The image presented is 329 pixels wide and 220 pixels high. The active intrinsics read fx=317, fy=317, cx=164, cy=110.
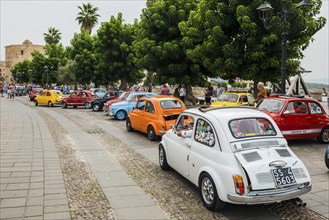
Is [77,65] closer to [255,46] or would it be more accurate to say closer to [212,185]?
[255,46]

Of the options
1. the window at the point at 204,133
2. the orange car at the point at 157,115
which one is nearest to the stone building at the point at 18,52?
the orange car at the point at 157,115

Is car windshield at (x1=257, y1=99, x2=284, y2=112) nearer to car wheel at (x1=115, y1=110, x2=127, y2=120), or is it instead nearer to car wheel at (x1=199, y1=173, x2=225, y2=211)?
car wheel at (x1=199, y1=173, x2=225, y2=211)

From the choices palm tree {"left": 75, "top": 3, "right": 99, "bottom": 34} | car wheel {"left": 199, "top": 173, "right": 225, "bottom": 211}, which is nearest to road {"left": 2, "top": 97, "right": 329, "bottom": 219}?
car wheel {"left": 199, "top": 173, "right": 225, "bottom": 211}

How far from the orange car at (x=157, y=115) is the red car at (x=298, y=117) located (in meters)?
3.11

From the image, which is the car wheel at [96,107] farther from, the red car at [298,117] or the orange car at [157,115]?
the red car at [298,117]

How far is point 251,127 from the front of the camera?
567 centimetres

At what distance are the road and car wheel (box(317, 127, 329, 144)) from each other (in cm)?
25

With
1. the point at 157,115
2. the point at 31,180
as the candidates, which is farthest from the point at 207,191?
the point at 157,115

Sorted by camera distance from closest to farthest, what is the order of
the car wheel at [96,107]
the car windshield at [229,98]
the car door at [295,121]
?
the car door at [295,121] → the car windshield at [229,98] → the car wheel at [96,107]

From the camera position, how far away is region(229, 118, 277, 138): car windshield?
217 inches

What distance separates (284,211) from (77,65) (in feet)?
132

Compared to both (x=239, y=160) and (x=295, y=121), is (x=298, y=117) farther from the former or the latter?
(x=239, y=160)

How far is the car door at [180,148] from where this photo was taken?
6.27 meters

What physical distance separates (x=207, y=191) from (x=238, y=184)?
788 millimetres
